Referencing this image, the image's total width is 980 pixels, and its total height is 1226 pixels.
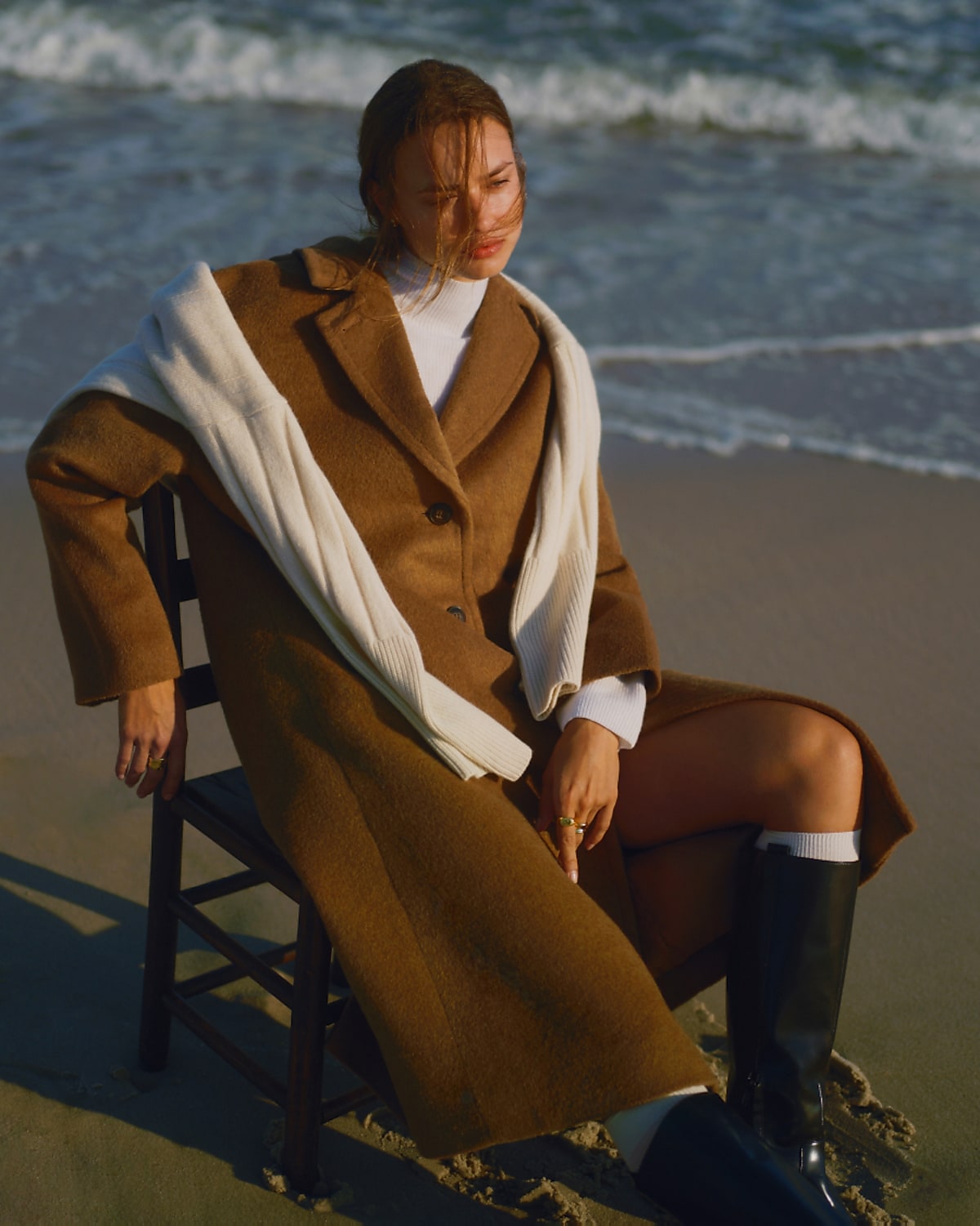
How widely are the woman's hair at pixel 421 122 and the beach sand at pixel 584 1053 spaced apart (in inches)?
51.0

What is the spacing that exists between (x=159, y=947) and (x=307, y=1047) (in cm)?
40

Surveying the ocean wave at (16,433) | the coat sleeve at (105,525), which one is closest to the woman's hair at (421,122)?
the coat sleeve at (105,525)

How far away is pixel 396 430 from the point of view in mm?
1989

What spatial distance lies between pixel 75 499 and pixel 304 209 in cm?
546

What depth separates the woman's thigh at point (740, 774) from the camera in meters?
1.91

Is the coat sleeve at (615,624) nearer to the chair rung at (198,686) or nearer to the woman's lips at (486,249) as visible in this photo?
the woman's lips at (486,249)

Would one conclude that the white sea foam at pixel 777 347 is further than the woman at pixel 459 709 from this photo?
Yes

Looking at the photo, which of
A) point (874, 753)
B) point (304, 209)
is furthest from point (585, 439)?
point (304, 209)

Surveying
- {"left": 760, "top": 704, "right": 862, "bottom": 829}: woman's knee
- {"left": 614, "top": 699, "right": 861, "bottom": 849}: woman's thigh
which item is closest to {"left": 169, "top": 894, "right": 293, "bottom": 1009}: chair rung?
{"left": 614, "top": 699, "right": 861, "bottom": 849}: woman's thigh

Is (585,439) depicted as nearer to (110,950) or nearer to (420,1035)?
(420,1035)

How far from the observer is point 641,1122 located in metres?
1.69

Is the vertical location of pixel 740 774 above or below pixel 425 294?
below

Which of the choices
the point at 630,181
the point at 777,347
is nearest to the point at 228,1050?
the point at 777,347

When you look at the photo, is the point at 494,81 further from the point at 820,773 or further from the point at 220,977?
the point at 820,773
